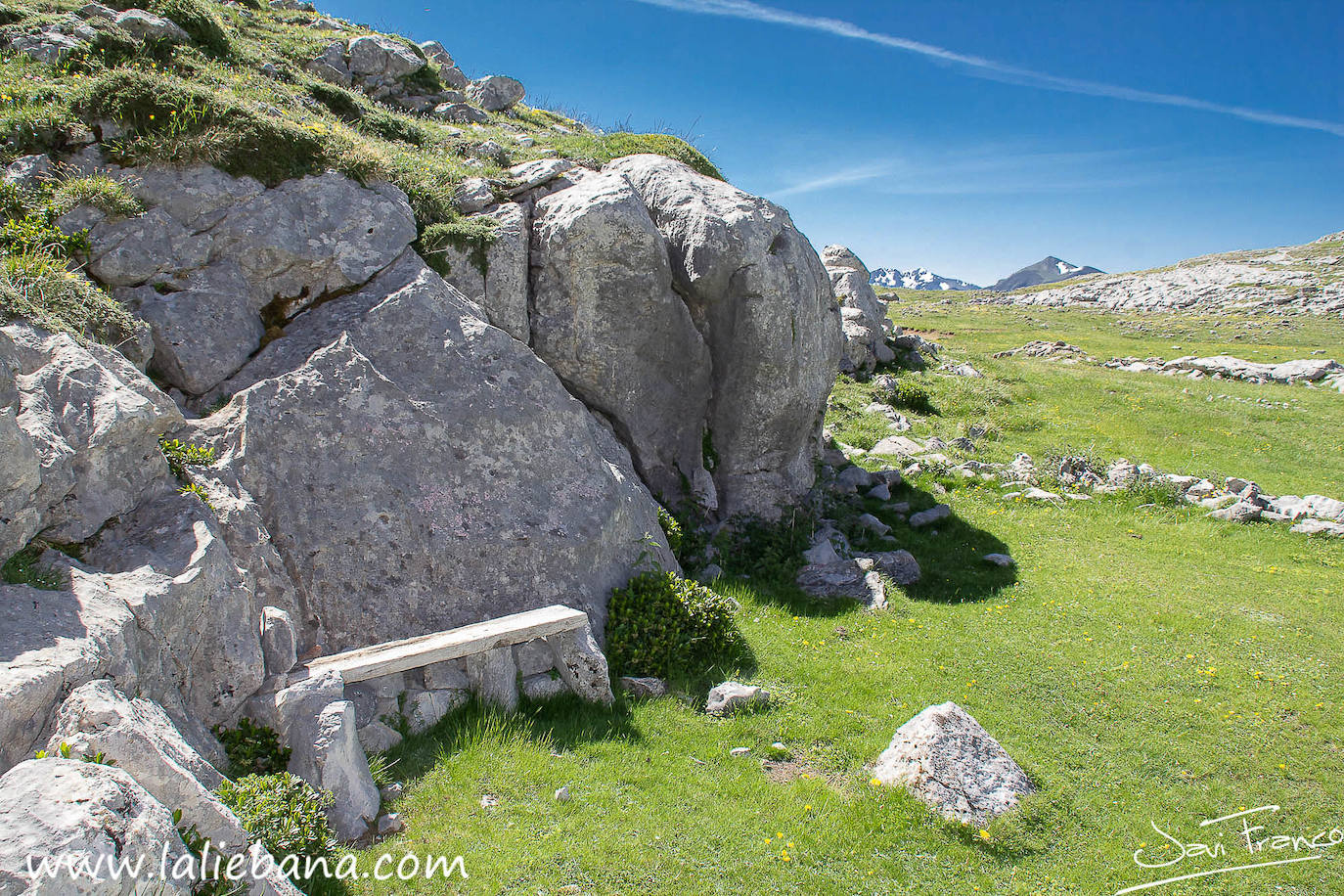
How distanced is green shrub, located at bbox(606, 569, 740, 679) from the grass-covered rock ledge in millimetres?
66

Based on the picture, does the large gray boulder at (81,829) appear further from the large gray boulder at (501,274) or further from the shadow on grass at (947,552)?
the shadow on grass at (947,552)

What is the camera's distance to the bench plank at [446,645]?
377 inches

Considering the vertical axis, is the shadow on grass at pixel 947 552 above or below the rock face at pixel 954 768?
above

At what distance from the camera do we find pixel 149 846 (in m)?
5.11

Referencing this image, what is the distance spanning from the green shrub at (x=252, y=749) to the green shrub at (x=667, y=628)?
5098 millimetres

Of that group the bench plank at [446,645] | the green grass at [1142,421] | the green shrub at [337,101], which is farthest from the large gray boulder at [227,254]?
the green grass at [1142,421]

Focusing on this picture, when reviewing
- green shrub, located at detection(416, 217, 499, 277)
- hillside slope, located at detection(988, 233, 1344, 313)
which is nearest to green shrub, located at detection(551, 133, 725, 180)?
green shrub, located at detection(416, 217, 499, 277)

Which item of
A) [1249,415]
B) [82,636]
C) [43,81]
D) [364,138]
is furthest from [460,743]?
[1249,415]

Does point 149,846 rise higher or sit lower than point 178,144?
lower

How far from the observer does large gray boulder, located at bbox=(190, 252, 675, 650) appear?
11.2m

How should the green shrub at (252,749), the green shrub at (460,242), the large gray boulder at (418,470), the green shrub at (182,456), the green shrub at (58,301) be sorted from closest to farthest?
1. the green shrub at (252,749)
2. the green shrub at (58,301)
3. the green shrub at (182,456)
4. the large gray boulder at (418,470)
5. the green shrub at (460,242)

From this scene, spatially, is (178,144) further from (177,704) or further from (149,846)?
(149,846)

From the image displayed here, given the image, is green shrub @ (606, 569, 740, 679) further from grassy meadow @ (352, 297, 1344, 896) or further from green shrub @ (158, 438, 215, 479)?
green shrub @ (158, 438, 215, 479)

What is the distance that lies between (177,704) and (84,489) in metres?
2.78
